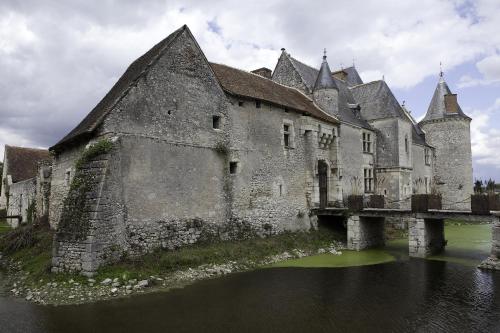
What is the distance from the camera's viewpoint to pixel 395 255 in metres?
16.5

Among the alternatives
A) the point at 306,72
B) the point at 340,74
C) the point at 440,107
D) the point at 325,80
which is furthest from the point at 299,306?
the point at 440,107

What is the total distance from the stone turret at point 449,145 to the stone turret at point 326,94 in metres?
13.3

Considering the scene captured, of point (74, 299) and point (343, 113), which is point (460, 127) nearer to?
point (343, 113)

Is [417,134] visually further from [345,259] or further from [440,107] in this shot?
[345,259]

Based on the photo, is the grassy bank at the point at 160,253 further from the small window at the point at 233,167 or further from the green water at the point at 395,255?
the small window at the point at 233,167

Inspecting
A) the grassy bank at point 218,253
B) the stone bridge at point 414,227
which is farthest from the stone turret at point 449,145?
the grassy bank at point 218,253

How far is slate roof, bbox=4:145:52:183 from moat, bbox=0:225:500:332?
18829 mm

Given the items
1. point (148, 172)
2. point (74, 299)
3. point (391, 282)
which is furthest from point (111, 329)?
point (391, 282)

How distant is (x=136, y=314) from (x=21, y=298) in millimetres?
3634

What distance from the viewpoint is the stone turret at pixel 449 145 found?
98.5 ft

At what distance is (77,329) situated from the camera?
7.80 meters

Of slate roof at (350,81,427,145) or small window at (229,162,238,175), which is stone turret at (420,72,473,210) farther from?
small window at (229,162,238,175)

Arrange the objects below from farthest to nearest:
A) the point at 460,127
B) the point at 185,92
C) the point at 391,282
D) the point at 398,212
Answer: the point at 460,127 < the point at 398,212 < the point at 185,92 < the point at 391,282

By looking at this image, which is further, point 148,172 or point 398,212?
point 398,212
